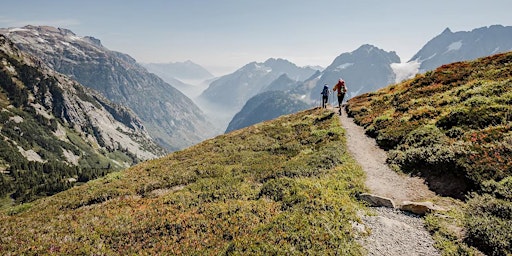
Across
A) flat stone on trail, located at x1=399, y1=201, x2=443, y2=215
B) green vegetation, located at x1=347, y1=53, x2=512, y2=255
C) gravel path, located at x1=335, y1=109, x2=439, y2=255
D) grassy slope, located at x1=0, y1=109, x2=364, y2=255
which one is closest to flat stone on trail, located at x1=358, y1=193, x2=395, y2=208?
gravel path, located at x1=335, y1=109, x2=439, y2=255

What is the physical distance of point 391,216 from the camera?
14.8m

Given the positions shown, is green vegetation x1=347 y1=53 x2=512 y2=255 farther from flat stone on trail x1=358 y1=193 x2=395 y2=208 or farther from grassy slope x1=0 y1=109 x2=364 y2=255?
grassy slope x1=0 y1=109 x2=364 y2=255

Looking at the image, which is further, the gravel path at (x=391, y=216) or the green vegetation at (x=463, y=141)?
the green vegetation at (x=463, y=141)

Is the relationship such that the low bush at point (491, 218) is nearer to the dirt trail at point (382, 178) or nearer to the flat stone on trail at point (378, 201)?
the dirt trail at point (382, 178)

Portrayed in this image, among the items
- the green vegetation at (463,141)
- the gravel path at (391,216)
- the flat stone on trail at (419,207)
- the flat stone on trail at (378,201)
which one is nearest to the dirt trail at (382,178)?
the gravel path at (391,216)

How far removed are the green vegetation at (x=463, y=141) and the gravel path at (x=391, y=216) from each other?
0.71 metres

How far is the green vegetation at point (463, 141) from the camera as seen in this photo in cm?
1253

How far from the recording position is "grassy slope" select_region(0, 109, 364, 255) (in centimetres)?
1276

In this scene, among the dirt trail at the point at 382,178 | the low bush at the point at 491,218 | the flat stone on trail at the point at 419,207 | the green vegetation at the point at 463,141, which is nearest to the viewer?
the low bush at the point at 491,218

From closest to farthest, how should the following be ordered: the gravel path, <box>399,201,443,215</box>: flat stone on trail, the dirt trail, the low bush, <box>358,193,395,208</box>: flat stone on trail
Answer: the low bush
the gravel path
<box>399,201,443,215</box>: flat stone on trail
<box>358,193,395,208</box>: flat stone on trail
the dirt trail

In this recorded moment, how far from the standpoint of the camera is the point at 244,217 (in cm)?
1497

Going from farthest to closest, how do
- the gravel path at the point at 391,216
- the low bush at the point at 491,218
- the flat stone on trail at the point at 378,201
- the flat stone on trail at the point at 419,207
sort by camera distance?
1. the flat stone on trail at the point at 378,201
2. the flat stone on trail at the point at 419,207
3. the gravel path at the point at 391,216
4. the low bush at the point at 491,218

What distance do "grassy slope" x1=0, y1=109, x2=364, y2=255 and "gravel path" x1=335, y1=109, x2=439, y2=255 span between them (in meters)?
0.88

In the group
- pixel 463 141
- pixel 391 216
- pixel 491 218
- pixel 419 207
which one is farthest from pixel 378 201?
pixel 463 141
